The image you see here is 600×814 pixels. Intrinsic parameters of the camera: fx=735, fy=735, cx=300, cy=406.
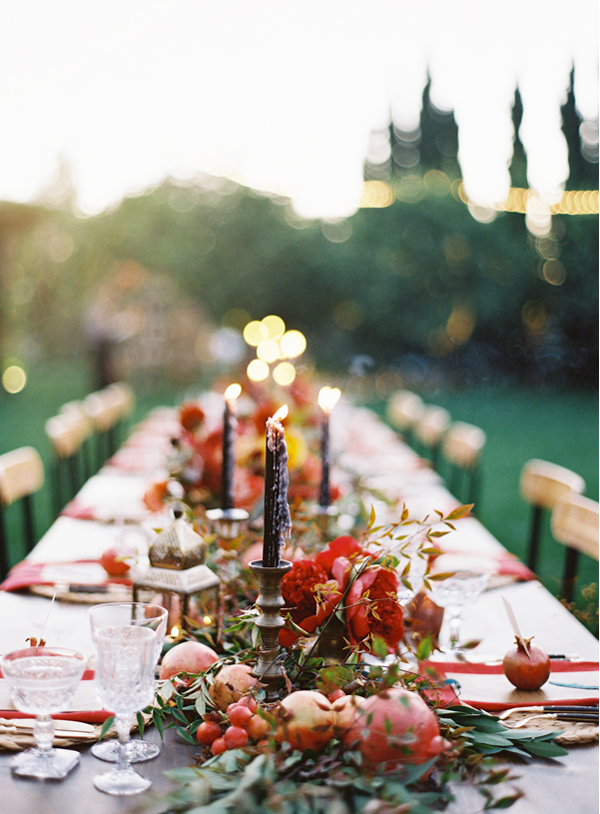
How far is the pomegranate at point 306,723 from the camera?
696mm

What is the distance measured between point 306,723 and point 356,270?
12941mm

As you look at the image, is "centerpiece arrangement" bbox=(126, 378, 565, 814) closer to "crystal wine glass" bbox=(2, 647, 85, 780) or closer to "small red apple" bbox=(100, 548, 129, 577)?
"crystal wine glass" bbox=(2, 647, 85, 780)

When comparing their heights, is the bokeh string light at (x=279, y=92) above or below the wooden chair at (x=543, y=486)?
above

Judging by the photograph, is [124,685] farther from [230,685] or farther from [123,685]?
[230,685]

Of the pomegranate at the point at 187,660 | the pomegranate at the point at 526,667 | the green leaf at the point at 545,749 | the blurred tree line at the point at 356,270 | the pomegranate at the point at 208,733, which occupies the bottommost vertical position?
the green leaf at the point at 545,749

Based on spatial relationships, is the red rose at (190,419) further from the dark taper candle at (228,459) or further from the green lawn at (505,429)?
the green lawn at (505,429)

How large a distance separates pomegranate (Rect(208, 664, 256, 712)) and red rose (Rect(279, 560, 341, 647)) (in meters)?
0.06

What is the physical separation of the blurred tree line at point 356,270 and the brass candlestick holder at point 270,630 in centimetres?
1267

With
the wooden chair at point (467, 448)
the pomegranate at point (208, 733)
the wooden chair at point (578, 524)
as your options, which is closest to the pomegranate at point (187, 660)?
the pomegranate at point (208, 733)

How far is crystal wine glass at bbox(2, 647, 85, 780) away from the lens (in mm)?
751

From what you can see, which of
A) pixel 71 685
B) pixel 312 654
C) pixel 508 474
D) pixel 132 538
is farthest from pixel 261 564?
pixel 508 474

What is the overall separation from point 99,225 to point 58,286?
1588 millimetres

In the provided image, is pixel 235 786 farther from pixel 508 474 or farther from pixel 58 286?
pixel 58 286

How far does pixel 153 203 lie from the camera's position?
13.5 metres
